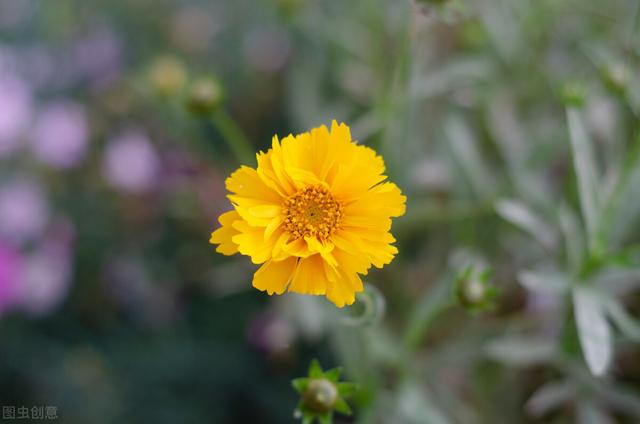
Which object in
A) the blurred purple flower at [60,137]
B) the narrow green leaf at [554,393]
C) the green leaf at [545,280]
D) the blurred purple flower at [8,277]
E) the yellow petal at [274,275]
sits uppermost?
the blurred purple flower at [60,137]

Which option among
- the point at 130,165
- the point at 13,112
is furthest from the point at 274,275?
the point at 13,112

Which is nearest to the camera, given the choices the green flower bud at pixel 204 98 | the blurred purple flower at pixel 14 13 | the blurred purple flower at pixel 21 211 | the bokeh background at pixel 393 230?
the green flower bud at pixel 204 98

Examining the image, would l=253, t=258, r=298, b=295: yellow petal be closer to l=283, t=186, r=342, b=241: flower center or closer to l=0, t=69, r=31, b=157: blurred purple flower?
l=283, t=186, r=342, b=241: flower center

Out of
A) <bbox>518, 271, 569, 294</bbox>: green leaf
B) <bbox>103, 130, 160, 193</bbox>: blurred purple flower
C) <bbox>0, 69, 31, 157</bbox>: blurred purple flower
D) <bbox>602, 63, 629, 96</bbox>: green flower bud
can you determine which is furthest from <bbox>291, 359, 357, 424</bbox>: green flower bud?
<bbox>0, 69, 31, 157</bbox>: blurred purple flower

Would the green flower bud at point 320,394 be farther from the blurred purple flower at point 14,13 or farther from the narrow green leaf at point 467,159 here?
the blurred purple flower at point 14,13

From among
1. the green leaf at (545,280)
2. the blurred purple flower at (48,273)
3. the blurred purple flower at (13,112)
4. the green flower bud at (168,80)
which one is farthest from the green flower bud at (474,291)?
the blurred purple flower at (13,112)

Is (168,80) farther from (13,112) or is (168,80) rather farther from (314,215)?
(314,215)
